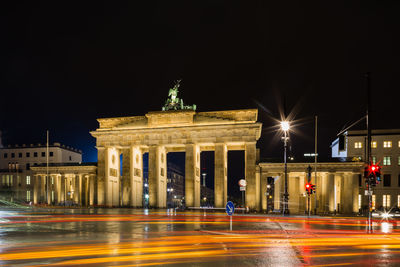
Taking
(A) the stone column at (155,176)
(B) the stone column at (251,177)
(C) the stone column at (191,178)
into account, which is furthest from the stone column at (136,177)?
(B) the stone column at (251,177)

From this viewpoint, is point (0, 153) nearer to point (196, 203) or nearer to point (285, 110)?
point (196, 203)

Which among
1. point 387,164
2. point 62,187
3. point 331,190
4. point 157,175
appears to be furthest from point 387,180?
point 62,187

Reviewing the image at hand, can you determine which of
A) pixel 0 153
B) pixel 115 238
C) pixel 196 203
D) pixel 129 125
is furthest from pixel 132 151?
pixel 0 153

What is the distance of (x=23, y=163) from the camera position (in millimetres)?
92312

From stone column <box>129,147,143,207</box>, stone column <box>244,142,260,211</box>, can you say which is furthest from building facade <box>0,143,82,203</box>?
stone column <box>244,142,260,211</box>

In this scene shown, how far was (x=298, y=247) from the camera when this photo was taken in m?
14.3

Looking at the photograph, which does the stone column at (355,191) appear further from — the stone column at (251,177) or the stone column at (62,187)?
the stone column at (62,187)

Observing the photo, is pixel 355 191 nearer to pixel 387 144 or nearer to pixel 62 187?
pixel 387 144

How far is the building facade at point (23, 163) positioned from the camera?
87438 millimetres

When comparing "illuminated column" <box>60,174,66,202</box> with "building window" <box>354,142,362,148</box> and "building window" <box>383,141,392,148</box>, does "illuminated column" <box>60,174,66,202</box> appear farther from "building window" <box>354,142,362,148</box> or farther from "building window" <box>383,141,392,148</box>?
"building window" <box>383,141,392,148</box>

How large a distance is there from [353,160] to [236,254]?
45.1m

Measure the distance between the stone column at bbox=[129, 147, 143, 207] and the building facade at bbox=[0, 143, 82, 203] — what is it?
33.7m

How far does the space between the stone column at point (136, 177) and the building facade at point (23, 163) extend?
3369 cm

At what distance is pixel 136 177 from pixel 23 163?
45.5 metres
